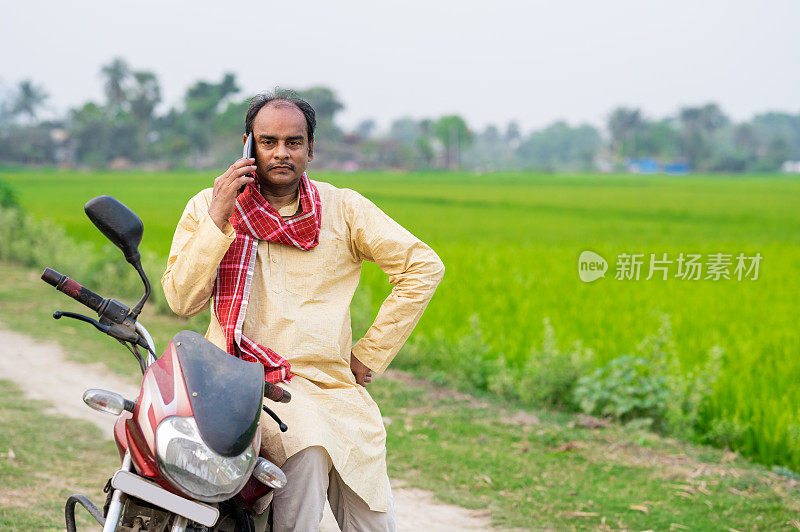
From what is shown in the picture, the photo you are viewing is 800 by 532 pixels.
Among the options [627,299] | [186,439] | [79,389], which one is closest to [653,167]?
[627,299]

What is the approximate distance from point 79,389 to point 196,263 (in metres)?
4.24

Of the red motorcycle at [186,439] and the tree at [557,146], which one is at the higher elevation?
the tree at [557,146]

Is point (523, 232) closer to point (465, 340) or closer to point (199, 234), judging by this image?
point (465, 340)

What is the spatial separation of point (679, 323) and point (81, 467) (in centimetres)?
491

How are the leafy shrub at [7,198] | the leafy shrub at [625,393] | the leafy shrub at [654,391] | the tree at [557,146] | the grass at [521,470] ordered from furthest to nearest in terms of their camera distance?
the tree at [557,146]
the leafy shrub at [7,198]
the leafy shrub at [625,393]
the leafy shrub at [654,391]
the grass at [521,470]

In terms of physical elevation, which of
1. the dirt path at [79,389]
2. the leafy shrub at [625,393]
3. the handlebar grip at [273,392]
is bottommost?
the dirt path at [79,389]

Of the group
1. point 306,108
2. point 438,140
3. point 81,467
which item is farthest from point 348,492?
point 438,140

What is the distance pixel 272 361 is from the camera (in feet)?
7.39

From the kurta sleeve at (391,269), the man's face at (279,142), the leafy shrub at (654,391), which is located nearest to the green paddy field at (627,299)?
the leafy shrub at (654,391)

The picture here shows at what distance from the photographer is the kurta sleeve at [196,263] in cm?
215

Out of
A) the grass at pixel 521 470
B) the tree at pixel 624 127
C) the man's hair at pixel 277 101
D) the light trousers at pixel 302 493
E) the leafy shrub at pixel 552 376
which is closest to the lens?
the light trousers at pixel 302 493

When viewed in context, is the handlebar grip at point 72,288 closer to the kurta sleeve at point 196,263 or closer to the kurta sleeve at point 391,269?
the kurta sleeve at point 196,263

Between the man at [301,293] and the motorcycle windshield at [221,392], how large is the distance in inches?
12.8

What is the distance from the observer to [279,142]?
2.31 metres
